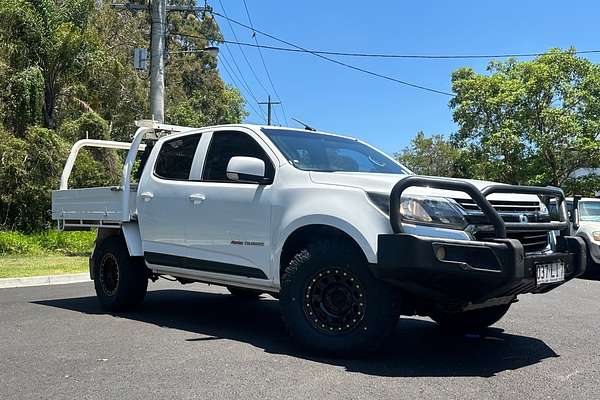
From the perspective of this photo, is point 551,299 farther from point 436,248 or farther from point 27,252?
point 27,252

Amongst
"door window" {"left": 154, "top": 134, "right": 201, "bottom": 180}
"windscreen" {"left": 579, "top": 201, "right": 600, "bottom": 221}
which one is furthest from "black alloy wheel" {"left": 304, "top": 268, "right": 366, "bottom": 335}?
"windscreen" {"left": 579, "top": 201, "right": 600, "bottom": 221}

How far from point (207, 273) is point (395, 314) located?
2224 mm

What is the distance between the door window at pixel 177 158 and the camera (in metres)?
6.79

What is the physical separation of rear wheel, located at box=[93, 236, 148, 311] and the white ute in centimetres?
2

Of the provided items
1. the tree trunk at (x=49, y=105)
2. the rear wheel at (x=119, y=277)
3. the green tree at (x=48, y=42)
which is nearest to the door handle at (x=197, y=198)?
the rear wheel at (x=119, y=277)

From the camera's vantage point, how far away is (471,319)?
6504mm

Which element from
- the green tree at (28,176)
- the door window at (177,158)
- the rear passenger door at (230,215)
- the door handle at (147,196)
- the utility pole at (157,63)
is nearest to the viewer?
the rear passenger door at (230,215)

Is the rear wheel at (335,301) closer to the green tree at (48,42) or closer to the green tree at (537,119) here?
the green tree at (48,42)

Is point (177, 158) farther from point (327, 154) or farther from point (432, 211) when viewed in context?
point (432, 211)

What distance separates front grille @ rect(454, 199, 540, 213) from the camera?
4.84m

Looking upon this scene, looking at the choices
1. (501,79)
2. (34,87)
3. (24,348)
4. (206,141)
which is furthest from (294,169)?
(501,79)

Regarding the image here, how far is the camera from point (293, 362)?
509 centimetres

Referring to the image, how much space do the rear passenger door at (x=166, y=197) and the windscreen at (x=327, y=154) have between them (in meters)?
1.09

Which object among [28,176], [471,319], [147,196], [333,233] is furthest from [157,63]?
[333,233]
